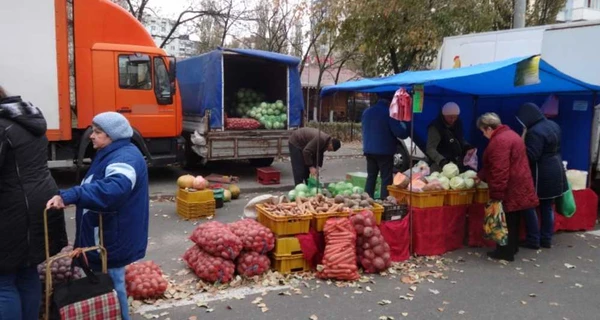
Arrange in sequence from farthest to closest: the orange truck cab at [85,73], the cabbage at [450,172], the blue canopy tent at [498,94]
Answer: the orange truck cab at [85,73]
the cabbage at [450,172]
the blue canopy tent at [498,94]

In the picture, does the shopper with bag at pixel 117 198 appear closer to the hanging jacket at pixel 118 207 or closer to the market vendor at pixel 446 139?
the hanging jacket at pixel 118 207

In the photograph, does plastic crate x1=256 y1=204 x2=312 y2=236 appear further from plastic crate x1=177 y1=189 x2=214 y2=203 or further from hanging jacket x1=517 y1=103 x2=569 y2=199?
hanging jacket x1=517 y1=103 x2=569 y2=199

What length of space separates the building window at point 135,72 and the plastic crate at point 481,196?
6550 millimetres

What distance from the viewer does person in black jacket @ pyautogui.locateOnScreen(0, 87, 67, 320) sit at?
2977 millimetres

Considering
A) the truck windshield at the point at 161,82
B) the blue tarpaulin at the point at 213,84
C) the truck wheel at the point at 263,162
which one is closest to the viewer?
the truck windshield at the point at 161,82

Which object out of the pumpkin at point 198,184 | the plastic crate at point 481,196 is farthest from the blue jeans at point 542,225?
the pumpkin at point 198,184

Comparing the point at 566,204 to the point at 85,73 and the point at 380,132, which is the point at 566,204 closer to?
the point at 380,132

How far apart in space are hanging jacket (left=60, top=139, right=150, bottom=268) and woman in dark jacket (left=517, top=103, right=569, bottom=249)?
4754mm

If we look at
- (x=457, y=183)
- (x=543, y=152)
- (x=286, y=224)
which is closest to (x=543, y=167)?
(x=543, y=152)

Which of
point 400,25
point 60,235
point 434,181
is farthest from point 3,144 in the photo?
point 400,25

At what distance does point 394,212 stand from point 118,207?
11.2 ft

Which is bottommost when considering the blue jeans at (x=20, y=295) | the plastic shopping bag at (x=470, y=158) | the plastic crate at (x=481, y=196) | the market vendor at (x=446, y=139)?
the blue jeans at (x=20, y=295)

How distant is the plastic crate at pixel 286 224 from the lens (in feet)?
16.7

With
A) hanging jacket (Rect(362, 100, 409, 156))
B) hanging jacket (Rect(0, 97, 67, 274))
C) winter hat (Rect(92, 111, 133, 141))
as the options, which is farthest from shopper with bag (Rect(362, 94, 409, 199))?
hanging jacket (Rect(0, 97, 67, 274))
